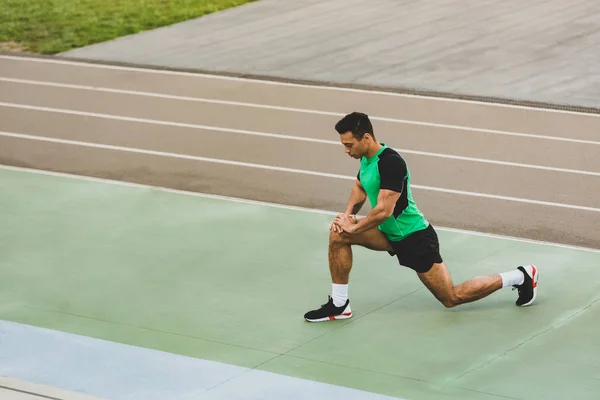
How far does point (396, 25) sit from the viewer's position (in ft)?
77.1

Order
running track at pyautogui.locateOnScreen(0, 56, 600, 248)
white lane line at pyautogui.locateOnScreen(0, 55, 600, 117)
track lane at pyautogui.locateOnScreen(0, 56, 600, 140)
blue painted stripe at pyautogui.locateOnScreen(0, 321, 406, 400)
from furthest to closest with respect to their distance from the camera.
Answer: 1. white lane line at pyautogui.locateOnScreen(0, 55, 600, 117)
2. track lane at pyautogui.locateOnScreen(0, 56, 600, 140)
3. running track at pyautogui.locateOnScreen(0, 56, 600, 248)
4. blue painted stripe at pyautogui.locateOnScreen(0, 321, 406, 400)

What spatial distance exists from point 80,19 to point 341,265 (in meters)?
17.3

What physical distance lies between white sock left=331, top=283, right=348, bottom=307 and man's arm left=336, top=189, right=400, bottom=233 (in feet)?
1.71

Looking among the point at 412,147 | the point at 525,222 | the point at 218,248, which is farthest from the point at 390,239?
the point at 412,147

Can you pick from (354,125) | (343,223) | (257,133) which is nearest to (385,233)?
(343,223)

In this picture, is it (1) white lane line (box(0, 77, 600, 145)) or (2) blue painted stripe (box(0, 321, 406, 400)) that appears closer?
(2) blue painted stripe (box(0, 321, 406, 400))

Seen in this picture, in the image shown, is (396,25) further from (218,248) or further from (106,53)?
(218,248)

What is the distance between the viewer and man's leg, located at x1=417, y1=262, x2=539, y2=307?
30.6 feet

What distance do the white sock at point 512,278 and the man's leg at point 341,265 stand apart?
3.12ft

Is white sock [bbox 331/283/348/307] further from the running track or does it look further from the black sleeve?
the running track

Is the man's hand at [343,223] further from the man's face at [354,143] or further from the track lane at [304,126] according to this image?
the track lane at [304,126]

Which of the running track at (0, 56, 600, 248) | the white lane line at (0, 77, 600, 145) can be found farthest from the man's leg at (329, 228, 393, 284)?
the white lane line at (0, 77, 600, 145)

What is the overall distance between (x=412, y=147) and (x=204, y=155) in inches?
105

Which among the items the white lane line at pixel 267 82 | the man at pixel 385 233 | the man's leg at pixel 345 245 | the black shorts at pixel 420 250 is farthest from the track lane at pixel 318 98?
the man's leg at pixel 345 245
